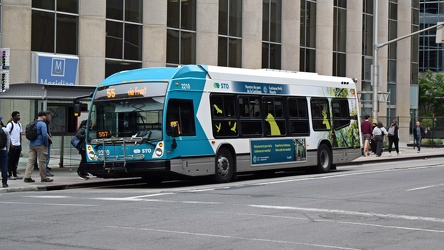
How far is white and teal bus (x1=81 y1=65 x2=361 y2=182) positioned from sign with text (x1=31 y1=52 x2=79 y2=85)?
1113cm

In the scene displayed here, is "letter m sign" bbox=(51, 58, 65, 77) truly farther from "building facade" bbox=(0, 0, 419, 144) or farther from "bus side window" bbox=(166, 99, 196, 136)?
"bus side window" bbox=(166, 99, 196, 136)

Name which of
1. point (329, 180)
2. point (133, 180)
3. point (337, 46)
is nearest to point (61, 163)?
point (133, 180)

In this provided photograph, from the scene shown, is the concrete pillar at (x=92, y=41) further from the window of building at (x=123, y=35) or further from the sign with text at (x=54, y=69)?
the window of building at (x=123, y=35)

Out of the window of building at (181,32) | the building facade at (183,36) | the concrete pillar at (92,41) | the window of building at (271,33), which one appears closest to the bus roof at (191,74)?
the building facade at (183,36)

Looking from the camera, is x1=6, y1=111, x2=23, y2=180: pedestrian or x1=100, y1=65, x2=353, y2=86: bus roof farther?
x1=6, y1=111, x2=23, y2=180: pedestrian

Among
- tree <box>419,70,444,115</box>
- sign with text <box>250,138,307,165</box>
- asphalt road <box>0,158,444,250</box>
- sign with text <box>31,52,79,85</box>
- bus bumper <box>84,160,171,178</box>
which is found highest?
tree <box>419,70,444,115</box>

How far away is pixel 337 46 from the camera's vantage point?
48.2 m

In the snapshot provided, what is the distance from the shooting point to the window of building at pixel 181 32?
36406mm

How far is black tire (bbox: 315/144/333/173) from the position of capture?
971 inches

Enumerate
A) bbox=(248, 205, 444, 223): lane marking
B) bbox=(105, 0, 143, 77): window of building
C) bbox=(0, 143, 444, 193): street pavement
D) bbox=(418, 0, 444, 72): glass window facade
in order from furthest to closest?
1. bbox=(418, 0, 444, 72): glass window facade
2. bbox=(105, 0, 143, 77): window of building
3. bbox=(0, 143, 444, 193): street pavement
4. bbox=(248, 205, 444, 223): lane marking

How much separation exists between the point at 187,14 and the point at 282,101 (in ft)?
50.4

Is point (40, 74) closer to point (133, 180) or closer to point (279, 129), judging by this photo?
point (133, 180)

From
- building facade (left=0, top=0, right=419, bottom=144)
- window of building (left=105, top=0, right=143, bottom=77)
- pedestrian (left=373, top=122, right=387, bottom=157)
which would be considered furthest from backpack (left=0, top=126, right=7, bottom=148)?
pedestrian (left=373, top=122, right=387, bottom=157)

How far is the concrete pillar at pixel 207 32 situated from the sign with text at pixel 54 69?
7.22 meters
